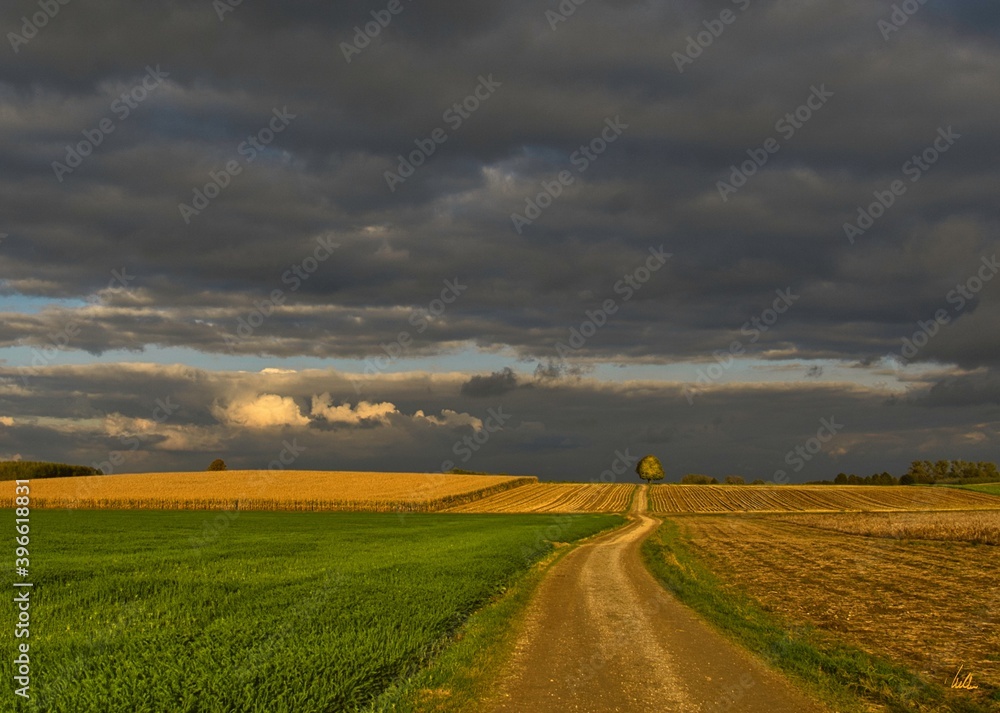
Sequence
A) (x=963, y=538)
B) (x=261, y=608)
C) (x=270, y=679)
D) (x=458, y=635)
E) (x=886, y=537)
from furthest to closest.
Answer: (x=886, y=537), (x=963, y=538), (x=261, y=608), (x=458, y=635), (x=270, y=679)

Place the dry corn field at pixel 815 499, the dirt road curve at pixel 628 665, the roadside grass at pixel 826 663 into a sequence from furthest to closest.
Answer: the dry corn field at pixel 815 499
the roadside grass at pixel 826 663
the dirt road curve at pixel 628 665

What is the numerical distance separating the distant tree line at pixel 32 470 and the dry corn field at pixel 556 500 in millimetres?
87972

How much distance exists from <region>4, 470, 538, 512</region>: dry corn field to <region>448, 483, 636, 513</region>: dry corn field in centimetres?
422

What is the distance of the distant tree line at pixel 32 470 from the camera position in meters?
130

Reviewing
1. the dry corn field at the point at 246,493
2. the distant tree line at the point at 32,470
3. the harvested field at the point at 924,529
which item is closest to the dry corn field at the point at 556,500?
Result: the dry corn field at the point at 246,493

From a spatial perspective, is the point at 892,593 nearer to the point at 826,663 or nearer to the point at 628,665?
the point at 826,663

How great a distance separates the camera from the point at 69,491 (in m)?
88.6

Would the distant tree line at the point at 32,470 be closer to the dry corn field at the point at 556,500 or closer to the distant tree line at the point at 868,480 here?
the dry corn field at the point at 556,500

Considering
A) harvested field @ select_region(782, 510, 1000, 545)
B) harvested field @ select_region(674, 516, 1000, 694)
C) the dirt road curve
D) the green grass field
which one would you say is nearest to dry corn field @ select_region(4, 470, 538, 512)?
harvested field @ select_region(782, 510, 1000, 545)

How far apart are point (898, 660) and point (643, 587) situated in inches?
403

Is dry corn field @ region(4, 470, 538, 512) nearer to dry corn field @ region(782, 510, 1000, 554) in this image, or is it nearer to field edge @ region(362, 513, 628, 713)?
dry corn field @ region(782, 510, 1000, 554)

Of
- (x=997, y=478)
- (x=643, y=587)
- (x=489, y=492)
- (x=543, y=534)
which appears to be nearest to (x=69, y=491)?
(x=489, y=492)

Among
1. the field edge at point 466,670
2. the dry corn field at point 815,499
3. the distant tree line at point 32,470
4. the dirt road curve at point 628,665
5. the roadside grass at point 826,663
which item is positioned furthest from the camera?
the distant tree line at point 32,470

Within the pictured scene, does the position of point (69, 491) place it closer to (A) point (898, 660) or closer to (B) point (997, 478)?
(A) point (898, 660)
